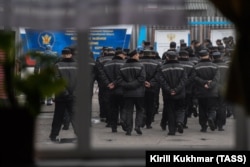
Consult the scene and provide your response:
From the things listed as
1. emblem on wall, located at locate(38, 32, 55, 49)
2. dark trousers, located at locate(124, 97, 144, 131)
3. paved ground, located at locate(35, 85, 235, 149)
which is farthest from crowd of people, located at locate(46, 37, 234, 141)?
emblem on wall, located at locate(38, 32, 55, 49)

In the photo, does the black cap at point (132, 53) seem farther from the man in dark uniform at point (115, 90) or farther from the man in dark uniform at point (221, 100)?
the man in dark uniform at point (221, 100)

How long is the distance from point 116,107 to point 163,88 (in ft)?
1.92

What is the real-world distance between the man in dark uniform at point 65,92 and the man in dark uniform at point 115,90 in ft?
3.87

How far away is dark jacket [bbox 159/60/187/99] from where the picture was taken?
5.42 m

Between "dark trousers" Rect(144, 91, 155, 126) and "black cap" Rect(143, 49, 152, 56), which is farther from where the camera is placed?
"dark trousers" Rect(144, 91, 155, 126)

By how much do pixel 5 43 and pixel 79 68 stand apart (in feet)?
2.60

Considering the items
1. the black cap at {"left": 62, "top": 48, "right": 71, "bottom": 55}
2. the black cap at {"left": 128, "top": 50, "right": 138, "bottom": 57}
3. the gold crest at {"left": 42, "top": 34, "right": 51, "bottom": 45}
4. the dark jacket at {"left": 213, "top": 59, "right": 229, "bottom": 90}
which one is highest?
the gold crest at {"left": 42, "top": 34, "right": 51, "bottom": 45}

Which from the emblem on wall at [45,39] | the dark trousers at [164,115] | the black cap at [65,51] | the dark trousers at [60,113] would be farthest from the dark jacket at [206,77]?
the emblem on wall at [45,39]

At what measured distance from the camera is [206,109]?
18.0 feet

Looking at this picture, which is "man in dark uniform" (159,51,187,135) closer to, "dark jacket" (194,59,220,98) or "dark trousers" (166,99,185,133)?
"dark trousers" (166,99,185,133)

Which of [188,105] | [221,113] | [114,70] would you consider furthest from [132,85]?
[221,113]

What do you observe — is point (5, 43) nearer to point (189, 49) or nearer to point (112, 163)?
point (112, 163)

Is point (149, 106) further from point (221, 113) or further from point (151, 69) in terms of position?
point (221, 113)

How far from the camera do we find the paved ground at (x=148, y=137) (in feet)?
10.3
